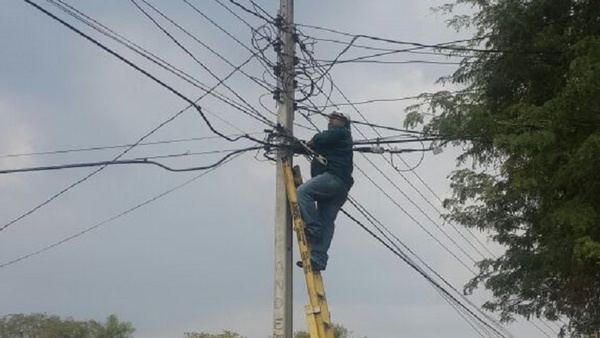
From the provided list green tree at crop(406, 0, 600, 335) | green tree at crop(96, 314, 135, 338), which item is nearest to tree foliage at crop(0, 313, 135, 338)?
green tree at crop(96, 314, 135, 338)

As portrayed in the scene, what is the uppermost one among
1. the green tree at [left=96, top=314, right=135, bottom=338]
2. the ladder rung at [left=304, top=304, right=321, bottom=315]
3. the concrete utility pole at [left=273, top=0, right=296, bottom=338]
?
the green tree at [left=96, top=314, right=135, bottom=338]

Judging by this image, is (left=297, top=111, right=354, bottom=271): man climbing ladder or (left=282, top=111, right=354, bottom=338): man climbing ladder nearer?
(left=282, top=111, right=354, bottom=338): man climbing ladder

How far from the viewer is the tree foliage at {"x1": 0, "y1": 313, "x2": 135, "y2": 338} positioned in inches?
1657

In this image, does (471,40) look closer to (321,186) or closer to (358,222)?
(358,222)

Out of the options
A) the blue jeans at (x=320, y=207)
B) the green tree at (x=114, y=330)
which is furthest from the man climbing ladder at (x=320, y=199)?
the green tree at (x=114, y=330)

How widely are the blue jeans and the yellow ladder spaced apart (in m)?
0.08

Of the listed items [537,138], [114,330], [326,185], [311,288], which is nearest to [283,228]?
[326,185]

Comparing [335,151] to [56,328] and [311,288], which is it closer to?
[311,288]

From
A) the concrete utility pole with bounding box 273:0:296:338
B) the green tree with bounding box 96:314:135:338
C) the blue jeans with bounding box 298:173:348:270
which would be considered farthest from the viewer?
the green tree with bounding box 96:314:135:338

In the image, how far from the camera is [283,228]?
895 centimetres

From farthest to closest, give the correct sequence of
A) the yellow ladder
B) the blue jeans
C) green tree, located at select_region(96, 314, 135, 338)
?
green tree, located at select_region(96, 314, 135, 338) < the blue jeans < the yellow ladder

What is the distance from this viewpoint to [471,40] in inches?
478

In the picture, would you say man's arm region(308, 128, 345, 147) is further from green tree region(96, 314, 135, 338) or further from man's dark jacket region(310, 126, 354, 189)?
green tree region(96, 314, 135, 338)

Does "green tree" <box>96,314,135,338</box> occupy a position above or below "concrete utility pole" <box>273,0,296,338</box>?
above
